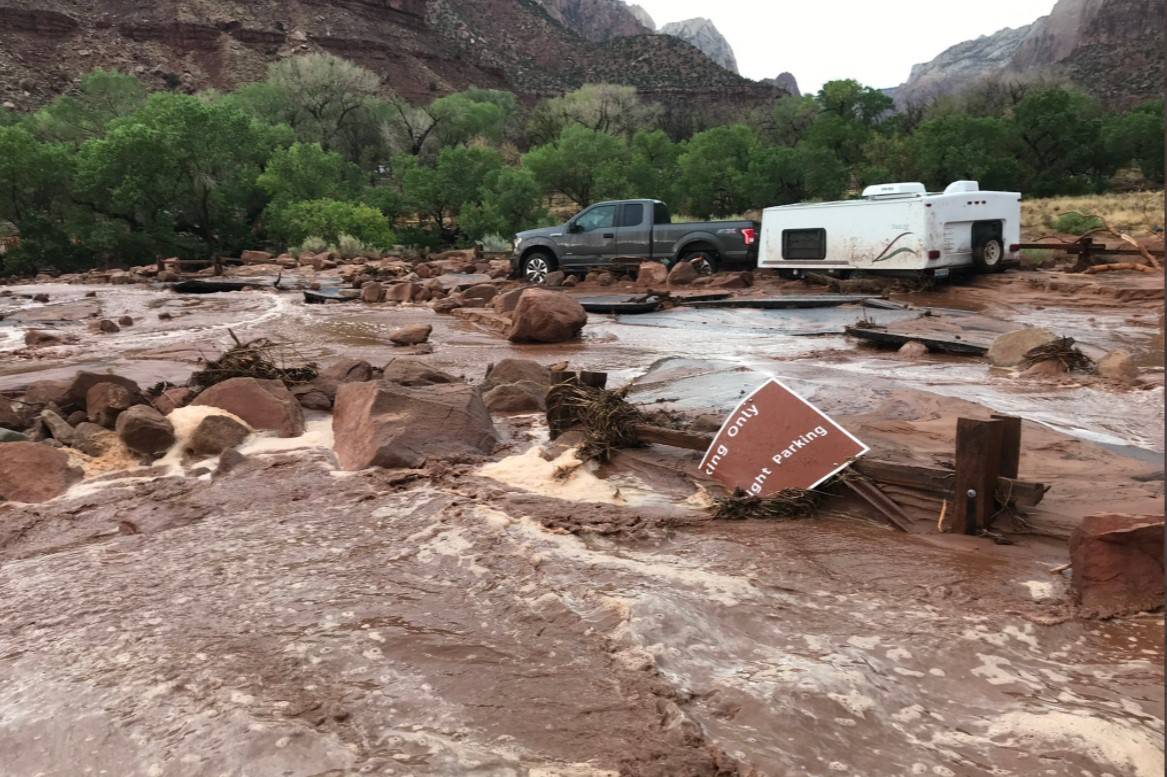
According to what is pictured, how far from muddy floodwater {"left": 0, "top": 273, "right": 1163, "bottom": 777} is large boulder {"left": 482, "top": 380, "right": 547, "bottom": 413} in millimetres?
792

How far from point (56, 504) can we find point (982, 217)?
55.0 feet

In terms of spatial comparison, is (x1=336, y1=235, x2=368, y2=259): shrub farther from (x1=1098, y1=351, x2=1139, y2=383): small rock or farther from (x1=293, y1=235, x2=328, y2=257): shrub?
(x1=1098, y1=351, x2=1139, y2=383): small rock

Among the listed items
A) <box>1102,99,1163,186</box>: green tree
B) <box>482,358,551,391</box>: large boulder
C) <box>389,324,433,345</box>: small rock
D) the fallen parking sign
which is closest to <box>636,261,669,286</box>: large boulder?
<box>389,324,433,345</box>: small rock

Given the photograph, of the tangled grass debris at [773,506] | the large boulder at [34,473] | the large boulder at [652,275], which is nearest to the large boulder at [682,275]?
the large boulder at [652,275]

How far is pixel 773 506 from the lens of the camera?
→ 5.25m

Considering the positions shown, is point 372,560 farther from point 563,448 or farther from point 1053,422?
point 1053,422

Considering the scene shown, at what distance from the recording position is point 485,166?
39938 millimetres

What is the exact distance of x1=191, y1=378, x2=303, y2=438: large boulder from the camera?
724 cm

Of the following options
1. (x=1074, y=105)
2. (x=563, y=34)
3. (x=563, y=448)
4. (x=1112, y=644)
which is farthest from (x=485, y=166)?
(x=563, y=34)

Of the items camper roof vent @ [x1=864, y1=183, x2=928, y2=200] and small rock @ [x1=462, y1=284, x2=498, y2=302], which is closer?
camper roof vent @ [x1=864, y1=183, x2=928, y2=200]

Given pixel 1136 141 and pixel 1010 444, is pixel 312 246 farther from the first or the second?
pixel 1136 141

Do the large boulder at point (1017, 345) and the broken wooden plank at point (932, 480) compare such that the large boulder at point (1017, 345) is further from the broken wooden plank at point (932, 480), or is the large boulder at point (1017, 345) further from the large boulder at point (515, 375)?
the broken wooden plank at point (932, 480)

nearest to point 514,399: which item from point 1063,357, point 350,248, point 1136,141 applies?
point 1063,357

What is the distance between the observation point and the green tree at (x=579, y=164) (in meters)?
40.0
